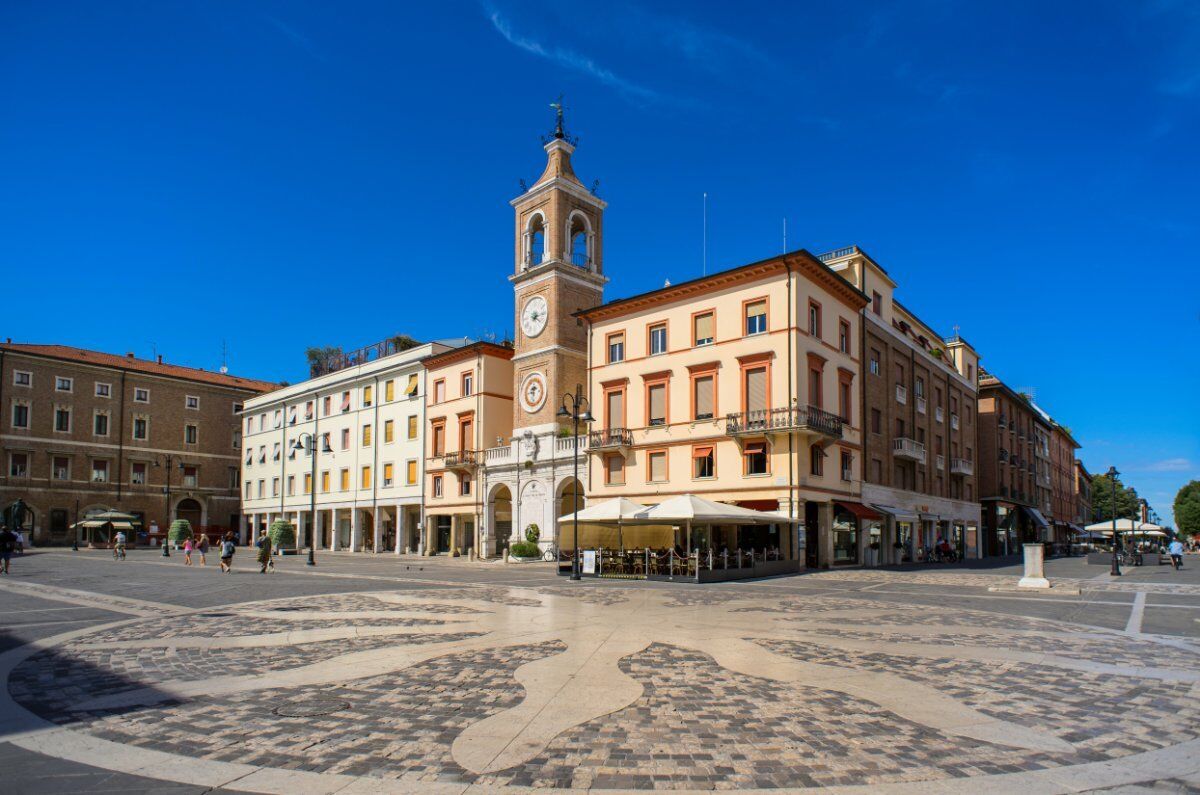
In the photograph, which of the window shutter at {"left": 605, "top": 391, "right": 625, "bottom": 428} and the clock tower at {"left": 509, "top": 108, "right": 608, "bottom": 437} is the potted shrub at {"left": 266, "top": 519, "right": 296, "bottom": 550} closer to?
the clock tower at {"left": 509, "top": 108, "right": 608, "bottom": 437}

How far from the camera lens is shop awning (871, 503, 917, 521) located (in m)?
39.9

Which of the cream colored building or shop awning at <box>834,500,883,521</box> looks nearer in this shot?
shop awning at <box>834,500,883,521</box>

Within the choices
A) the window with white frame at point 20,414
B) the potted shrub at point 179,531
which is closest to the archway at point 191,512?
the window with white frame at point 20,414

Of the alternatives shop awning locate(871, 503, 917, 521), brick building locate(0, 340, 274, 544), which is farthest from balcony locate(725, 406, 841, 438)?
brick building locate(0, 340, 274, 544)

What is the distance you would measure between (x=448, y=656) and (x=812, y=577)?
68.6 ft

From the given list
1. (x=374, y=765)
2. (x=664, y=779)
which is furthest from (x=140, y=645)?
(x=664, y=779)

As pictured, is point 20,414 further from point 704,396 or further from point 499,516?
point 704,396

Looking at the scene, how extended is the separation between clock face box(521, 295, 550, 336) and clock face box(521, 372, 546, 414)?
2639 mm

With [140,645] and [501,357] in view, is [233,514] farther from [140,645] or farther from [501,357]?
[140,645]

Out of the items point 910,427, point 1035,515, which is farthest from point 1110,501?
point 910,427

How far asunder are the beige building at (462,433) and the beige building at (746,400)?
9.65 m

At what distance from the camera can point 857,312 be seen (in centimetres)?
4016

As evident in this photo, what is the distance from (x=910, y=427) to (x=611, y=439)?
1860 cm

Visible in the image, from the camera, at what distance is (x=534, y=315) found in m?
46.0
